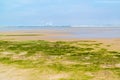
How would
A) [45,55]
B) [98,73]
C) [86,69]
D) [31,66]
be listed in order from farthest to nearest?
1. [45,55]
2. [31,66]
3. [86,69]
4. [98,73]

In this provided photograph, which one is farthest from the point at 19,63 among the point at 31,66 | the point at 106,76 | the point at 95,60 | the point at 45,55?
the point at 106,76

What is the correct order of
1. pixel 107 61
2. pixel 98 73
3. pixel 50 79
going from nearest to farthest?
pixel 50 79, pixel 98 73, pixel 107 61

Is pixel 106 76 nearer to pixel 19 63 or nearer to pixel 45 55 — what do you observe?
pixel 19 63

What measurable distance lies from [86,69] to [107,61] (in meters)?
3.03

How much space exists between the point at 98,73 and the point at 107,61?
3.77 metres

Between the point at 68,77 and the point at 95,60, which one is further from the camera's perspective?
the point at 95,60

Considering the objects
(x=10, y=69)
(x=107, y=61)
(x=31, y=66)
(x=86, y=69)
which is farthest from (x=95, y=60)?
(x=10, y=69)

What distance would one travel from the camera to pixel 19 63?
59.4ft

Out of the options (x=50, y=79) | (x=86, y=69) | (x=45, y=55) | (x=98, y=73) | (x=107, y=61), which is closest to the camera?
(x=50, y=79)

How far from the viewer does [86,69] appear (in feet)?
50.5

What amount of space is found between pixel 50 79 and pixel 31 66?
3627mm

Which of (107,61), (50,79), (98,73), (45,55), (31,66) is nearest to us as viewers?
(50,79)

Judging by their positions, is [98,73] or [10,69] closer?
[98,73]

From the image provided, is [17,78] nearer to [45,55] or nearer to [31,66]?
[31,66]
